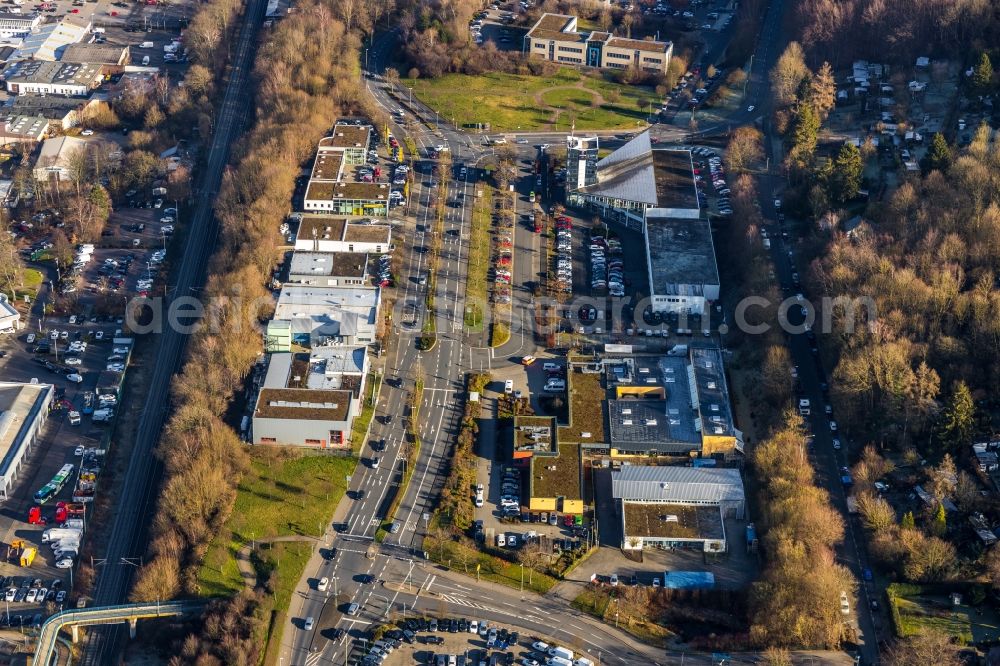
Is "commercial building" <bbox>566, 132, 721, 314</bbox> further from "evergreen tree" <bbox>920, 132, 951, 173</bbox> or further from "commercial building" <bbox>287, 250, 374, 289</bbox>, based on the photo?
"commercial building" <bbox>287, 250, 374, 289</bbox>

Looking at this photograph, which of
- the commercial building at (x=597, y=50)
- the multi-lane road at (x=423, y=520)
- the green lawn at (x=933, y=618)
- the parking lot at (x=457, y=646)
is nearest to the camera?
the parking lot at (x=457, y=646)

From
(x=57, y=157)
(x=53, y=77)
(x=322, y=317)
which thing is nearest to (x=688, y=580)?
(x=322, y=317)

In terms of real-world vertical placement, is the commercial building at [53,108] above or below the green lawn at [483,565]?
above

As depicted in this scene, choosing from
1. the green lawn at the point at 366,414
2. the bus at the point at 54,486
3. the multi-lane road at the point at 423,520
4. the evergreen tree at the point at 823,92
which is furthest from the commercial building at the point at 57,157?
the evergreen tree at the point at 823,92

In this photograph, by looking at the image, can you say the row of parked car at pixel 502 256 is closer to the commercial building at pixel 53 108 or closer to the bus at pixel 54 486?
the bus at pixel 54 486

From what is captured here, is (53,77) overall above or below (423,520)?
above

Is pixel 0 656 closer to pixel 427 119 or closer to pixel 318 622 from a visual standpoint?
pixel 318 622

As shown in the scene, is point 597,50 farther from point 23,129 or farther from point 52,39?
point 52,39

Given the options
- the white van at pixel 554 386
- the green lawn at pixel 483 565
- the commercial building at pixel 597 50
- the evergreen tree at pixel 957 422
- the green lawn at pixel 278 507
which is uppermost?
the commercial building at pixel 597 50
